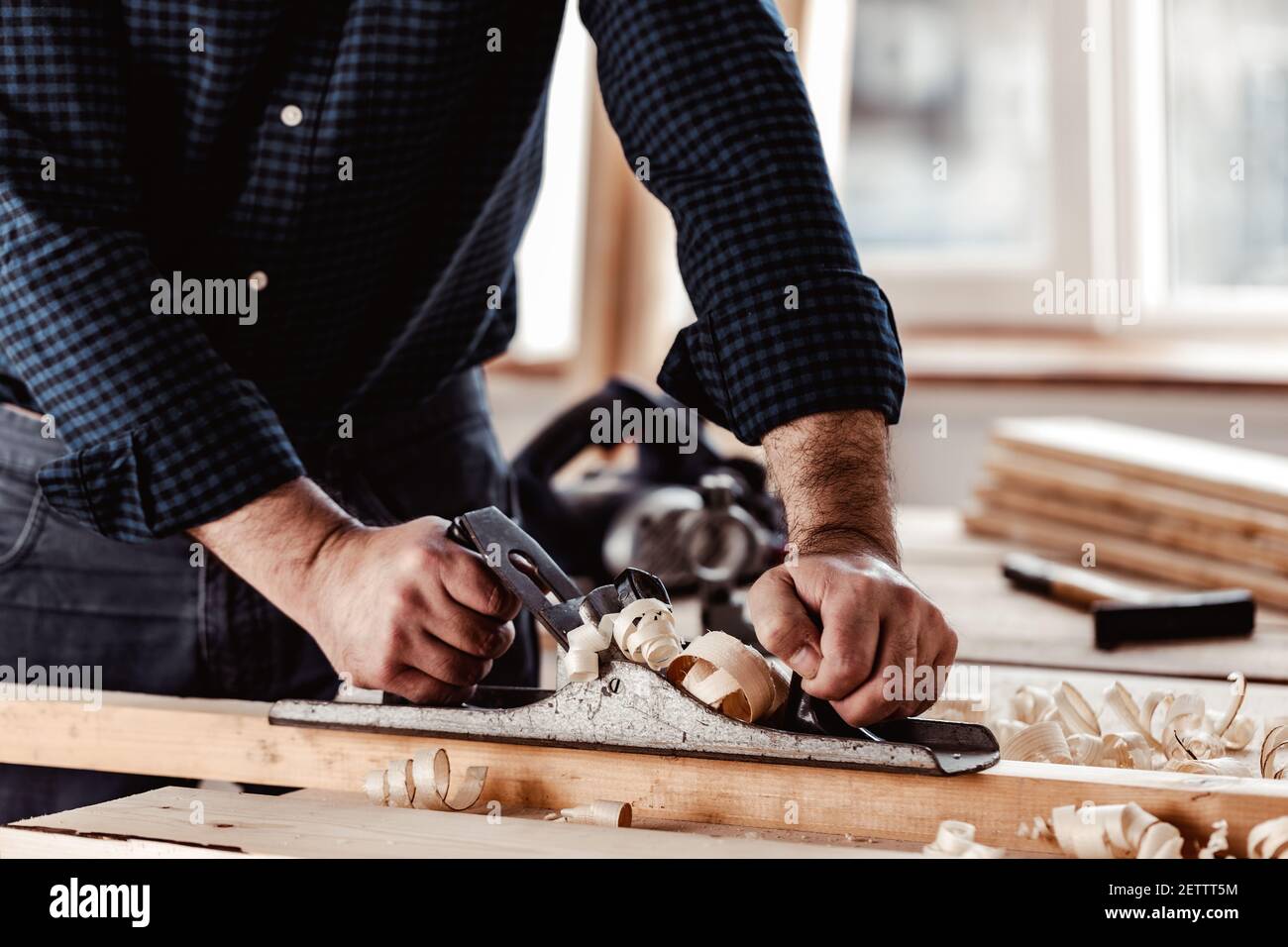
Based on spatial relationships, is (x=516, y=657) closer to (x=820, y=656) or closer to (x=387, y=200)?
(x=387, y=200)

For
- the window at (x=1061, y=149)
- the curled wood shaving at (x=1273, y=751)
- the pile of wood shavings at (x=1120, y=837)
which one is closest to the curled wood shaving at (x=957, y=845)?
the pile of wood shavings at (x=1120, y=837)

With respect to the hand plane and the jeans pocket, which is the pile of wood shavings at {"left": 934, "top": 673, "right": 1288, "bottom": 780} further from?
the jeans pocket

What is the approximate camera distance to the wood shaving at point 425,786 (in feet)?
2.51

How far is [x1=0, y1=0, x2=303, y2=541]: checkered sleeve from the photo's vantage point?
2.78 ft

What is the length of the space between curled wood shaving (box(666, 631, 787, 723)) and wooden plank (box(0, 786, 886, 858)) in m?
0.08

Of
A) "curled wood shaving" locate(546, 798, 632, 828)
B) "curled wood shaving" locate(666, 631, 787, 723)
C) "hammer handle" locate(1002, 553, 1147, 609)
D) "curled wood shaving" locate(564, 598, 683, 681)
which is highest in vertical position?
"curled wood shaving" locate(564, 598, 683, 681)

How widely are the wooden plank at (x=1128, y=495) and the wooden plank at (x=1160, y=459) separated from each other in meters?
0.01

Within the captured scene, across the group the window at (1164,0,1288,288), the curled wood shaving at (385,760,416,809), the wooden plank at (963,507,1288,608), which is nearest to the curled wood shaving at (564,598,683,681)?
the curled wood shaving at (385,760,416,809)

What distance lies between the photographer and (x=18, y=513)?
1.07m

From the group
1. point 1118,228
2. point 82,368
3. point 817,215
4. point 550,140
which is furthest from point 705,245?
point 550,140

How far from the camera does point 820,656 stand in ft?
2.38

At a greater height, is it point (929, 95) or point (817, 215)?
point (929, 95)

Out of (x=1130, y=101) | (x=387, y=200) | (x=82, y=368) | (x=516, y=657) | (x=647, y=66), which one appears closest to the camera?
(x=82, y=368)
